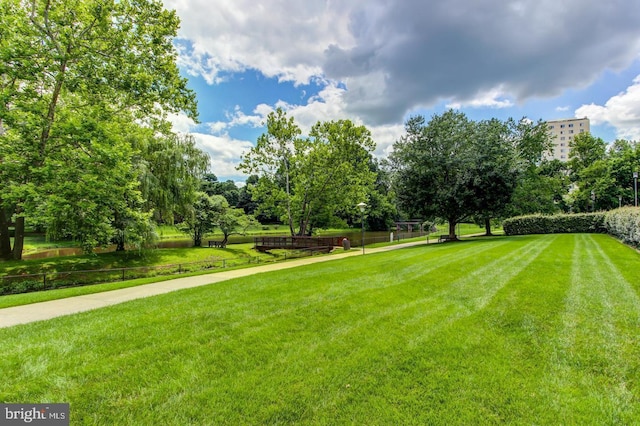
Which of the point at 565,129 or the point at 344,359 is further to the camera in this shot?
the point at 565,129

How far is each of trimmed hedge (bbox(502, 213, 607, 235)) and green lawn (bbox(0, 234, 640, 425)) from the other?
26.9 m

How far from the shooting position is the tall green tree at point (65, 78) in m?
11.6

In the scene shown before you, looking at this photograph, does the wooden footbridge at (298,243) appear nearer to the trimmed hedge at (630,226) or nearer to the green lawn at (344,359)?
the trimmed hedge at (630,226)

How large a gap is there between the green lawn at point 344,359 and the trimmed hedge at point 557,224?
26941mm

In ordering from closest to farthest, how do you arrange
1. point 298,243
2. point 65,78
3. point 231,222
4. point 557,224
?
point 65,78
point 298,243
point 231,222
point 557,224

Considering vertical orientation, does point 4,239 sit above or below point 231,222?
below

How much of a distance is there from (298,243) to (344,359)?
2196 centimetres

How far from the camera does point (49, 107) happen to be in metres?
13.1

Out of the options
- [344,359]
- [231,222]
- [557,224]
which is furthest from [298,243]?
[557,224]


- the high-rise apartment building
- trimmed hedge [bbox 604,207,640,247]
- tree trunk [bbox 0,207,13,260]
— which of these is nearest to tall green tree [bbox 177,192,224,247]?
tree trunk [bbox 0,207,13,260]

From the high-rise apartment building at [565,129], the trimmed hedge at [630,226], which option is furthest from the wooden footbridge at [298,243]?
the high-rise apartment building at [565,129]

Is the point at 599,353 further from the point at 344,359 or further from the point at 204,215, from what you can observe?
the point at 204,215

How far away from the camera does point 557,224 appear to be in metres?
28.2

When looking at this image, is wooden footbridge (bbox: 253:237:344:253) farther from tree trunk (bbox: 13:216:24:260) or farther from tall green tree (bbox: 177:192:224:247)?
tree trunk (bbox: 13:216:24:260)
